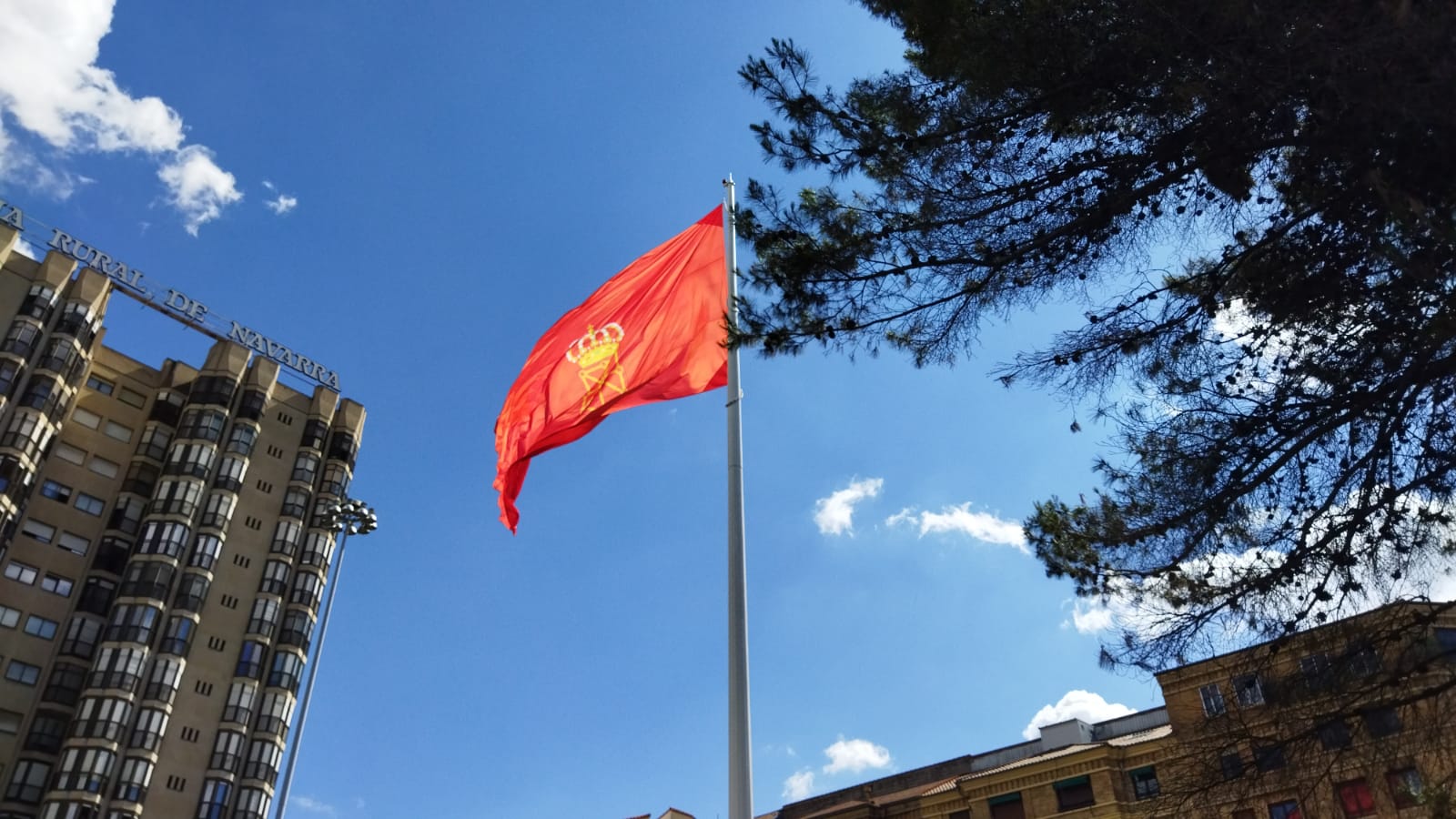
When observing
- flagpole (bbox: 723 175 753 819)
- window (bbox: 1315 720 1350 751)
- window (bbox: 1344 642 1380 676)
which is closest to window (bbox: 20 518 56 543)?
flagpole (bbox: 723 175 753 819)

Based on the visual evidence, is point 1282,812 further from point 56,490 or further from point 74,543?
point 56,490

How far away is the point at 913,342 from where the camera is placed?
28.4 ft

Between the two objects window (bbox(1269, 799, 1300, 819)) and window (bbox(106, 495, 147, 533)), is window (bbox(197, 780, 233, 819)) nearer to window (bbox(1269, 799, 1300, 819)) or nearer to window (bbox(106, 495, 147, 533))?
window (bbox(106, 495, 147, 533))

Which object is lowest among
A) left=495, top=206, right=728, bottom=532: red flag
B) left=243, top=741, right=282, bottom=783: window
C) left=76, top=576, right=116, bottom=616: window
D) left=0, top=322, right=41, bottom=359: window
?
left=495, top=206, right=728, bottom=532: red flag

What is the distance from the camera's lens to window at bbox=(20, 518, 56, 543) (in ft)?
157

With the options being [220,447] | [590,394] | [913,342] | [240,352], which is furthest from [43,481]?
[913,342]

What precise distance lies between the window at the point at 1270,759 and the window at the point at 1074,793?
2960cm

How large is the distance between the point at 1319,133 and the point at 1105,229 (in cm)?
160

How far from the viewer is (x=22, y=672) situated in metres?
45.0

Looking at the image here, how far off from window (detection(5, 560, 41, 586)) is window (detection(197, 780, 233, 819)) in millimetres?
12633

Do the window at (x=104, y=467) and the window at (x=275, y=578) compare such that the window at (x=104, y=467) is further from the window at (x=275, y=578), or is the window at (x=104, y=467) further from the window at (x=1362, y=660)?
the window at (x=1362, y=660)

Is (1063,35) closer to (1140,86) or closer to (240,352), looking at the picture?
(1140,86)

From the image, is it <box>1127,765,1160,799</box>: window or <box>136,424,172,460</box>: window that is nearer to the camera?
<box>1127,765,1160,799</box>: window

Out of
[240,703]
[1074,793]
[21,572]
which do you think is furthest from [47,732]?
[1074,793]
